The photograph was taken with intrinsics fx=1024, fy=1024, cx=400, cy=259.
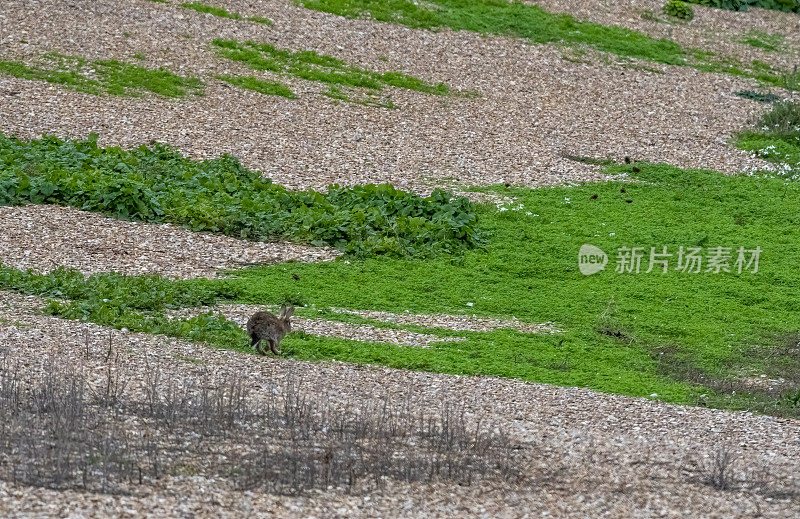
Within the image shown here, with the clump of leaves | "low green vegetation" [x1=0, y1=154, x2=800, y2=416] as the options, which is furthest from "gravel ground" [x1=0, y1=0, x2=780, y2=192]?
the clump of leaves

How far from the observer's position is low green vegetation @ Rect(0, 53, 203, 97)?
58.3 ft

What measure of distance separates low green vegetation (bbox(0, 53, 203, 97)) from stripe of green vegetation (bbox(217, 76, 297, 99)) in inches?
24.5

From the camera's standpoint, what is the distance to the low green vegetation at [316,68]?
19.5 m

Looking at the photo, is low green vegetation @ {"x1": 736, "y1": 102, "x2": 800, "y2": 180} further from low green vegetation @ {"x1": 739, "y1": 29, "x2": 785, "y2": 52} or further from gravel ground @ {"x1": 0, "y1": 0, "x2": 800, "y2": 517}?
low green vegetation @ {"x1": 739, "y1": 29, "x2": 785, "y2": 52}

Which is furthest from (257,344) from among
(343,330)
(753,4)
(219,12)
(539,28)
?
(753,4)

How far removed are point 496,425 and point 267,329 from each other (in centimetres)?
236

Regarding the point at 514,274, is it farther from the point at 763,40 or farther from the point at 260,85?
the point at 763,40

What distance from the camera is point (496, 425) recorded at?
7.91 meters

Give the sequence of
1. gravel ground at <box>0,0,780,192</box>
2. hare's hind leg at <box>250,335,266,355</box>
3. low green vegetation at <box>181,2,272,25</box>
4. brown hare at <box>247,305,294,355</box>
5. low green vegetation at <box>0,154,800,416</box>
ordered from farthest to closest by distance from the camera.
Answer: low green vegetation at <box>181,2,272,25</box>, gravel ground at <box>0,0,780,192</box>, low green vegetation at <box>0,154,800,416</box>, hare's hind leg at <box>250,335,266,355</box>, brown hare at <box>247,305,294,355</box>

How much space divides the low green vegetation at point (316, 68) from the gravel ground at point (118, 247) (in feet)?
22.1

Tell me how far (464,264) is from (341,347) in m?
3.49

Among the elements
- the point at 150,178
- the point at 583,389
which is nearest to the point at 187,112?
the point at 150,178

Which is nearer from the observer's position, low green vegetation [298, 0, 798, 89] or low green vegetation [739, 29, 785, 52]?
low green vegetation [298, 0, 798, 89]

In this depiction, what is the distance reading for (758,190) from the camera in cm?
1570
